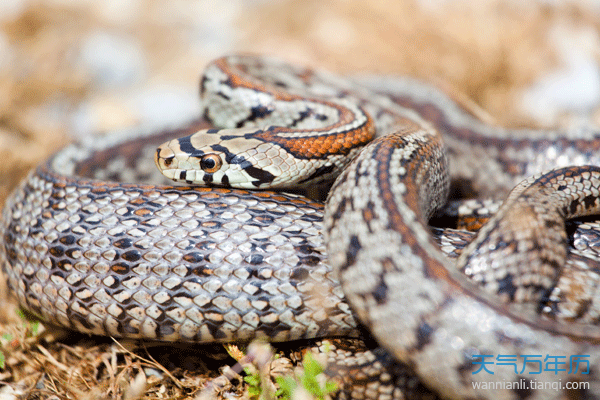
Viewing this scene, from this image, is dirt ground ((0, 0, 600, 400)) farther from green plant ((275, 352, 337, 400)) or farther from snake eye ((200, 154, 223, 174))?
green plant ((275, 352, 337, 400))

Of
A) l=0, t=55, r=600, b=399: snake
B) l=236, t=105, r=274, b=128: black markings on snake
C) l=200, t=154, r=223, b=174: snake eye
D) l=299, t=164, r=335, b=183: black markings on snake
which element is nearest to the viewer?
l=0, t=55, r=600, b=399: snake

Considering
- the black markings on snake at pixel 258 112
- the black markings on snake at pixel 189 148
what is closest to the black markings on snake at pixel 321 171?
the black markings on snake at pixel 189 148

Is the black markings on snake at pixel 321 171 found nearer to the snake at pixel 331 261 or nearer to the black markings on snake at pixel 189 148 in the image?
the snake at pixel 331 261

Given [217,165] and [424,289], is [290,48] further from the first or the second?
[424,289]

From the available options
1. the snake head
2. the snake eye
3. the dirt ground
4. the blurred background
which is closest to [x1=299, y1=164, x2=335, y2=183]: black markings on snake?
the snake head

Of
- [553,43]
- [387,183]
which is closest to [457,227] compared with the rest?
[387,183]

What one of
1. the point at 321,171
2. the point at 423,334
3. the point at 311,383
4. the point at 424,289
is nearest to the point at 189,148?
the point at 321,171

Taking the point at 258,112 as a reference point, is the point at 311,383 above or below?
below
